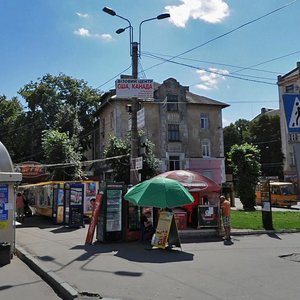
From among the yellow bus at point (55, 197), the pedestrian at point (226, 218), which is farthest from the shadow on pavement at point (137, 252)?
the yellow bus at point (55, 197)

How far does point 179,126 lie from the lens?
44.4 metres

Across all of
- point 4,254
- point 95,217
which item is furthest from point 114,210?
point 4,254

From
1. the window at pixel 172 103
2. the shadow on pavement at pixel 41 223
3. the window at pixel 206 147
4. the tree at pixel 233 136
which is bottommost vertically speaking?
the shadow on pavement at pixel 41 223

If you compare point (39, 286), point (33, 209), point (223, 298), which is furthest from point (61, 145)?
point (223, 298)

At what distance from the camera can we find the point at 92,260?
11.3 meters

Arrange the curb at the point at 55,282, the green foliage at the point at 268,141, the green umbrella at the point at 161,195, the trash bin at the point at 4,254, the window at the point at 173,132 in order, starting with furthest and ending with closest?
the green foliage at the point at 268,141, the window at the point at 173,132, the green umbrella at the point at 161,195, the trash bin at the point at 4,254, the curb at the point at 55,282

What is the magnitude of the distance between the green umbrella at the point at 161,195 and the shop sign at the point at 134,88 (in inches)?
205

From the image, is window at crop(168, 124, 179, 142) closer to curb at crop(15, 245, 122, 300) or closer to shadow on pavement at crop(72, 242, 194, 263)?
shadow on pavement at crop(72, 242, 194, 263)

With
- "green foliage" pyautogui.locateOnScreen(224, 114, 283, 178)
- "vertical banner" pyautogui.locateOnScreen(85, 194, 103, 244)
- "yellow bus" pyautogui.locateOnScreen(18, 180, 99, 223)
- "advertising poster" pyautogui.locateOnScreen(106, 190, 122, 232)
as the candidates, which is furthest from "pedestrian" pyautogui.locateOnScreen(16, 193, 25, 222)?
"green foliage" pyautogui.locateOnScreen(224, 114, 283, 178)

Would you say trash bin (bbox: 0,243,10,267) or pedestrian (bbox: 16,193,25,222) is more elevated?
pedestrian (bbox: 16,193,25,222)

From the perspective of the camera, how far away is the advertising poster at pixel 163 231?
13.2 meters

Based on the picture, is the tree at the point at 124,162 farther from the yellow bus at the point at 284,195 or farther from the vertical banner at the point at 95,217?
the vertical banner at the point at 95,217

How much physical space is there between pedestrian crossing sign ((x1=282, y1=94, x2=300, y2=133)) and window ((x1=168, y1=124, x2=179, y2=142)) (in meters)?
37.3

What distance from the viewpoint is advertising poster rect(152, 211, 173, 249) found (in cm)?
1324
